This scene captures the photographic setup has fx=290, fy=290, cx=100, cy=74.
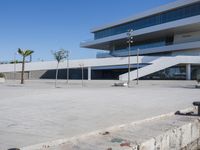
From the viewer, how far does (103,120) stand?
8328mm

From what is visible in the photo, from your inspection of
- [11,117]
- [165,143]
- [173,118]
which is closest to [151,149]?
[165,143]

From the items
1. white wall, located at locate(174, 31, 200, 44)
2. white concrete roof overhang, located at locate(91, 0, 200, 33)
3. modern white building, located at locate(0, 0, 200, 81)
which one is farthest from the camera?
white wall, located at locate(174, 31, 200, 44)

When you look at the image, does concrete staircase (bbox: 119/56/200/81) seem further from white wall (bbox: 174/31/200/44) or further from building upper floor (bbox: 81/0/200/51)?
white wall (bbox: 174/31/200/44)

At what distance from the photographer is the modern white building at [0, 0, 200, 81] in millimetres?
53969

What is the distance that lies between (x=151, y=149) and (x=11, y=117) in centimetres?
472

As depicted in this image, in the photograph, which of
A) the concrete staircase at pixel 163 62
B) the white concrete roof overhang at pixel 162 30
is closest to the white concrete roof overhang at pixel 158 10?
the white concrete roof overhang at pixel 162 30

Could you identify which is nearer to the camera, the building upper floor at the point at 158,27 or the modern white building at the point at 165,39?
the modern white building at the point at 165,39

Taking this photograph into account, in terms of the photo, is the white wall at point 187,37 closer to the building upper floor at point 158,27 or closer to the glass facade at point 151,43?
the building upper floor at point 158,27

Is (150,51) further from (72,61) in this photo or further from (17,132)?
(17,132)

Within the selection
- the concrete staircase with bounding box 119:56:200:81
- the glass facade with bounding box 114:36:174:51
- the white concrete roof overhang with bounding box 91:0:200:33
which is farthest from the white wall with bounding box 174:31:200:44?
the concrete staircase with bounding box 119:56:200:81

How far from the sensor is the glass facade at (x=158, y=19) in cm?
5874

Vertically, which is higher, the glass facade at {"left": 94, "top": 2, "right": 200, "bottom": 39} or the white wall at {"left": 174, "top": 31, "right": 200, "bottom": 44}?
the glass facade at {"left": 94, "top": 2, "right": 200, "bottom": 39}

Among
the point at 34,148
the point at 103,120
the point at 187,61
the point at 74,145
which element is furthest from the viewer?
the point at 187,61

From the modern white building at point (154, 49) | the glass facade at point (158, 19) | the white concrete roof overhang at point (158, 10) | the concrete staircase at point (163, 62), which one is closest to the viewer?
the concrete staircase at point (163, 62)
